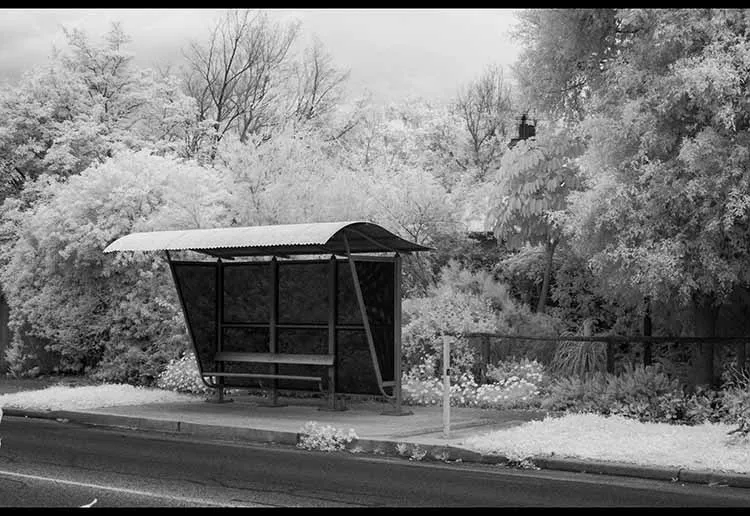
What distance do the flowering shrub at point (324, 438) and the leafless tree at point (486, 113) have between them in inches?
1239

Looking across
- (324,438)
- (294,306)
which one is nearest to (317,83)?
(294,306)

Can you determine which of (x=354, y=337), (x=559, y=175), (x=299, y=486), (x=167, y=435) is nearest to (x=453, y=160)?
(x=559, y=175)

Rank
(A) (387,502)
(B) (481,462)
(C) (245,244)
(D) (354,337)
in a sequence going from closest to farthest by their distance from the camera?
(A) (387,502) → (B) (481,462) → (C) (245,244) → (D) (354,337)

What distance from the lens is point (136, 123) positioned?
117ft

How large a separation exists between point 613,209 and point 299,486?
6.95 meters

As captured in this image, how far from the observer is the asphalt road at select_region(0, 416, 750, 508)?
9438 mm

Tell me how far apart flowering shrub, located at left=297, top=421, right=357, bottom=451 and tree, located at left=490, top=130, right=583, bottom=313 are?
812 cm

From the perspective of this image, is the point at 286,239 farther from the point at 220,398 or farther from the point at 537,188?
the point at 537,188

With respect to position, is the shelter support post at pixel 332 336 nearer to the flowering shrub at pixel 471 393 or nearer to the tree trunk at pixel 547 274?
the flowering shrub at pixel 471 393

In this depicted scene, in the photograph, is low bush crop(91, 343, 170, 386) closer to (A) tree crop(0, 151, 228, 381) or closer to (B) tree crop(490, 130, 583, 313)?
(A) tree crop(0, 151, 228, 381)

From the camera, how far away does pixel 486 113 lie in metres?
46.3

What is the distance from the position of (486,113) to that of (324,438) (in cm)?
3442

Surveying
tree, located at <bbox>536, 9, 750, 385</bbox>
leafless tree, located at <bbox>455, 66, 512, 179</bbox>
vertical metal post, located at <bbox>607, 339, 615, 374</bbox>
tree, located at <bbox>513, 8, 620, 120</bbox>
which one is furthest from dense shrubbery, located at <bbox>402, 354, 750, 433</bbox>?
leafless tree, located at <bbox>455, 66, 512, 179</bbox>

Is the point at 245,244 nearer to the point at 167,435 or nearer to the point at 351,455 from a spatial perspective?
the point at 167,435
